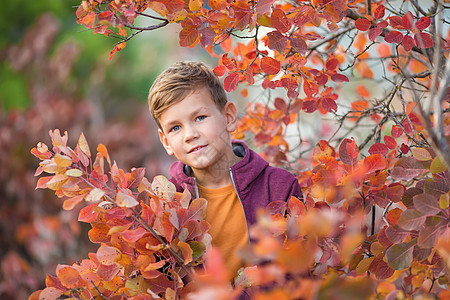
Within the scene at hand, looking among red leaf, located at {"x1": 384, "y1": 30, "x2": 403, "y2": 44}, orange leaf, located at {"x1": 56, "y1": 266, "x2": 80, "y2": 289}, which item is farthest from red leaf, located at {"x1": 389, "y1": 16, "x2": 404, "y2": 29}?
orange leaf, located at {"x1": 56, "y1": 266, "x2": 80, "y2": 289}

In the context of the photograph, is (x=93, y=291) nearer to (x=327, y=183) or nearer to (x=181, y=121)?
(x=181, y=121)

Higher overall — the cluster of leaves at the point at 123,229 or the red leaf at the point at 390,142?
the red leaf at the point at 390,142

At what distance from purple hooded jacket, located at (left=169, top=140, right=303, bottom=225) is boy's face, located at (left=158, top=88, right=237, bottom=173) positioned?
8cm

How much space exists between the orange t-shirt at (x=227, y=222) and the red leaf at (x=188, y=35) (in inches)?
17.8

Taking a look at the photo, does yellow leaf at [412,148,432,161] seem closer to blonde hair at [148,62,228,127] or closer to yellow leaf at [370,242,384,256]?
yellow leaf at [370,242,384,256]

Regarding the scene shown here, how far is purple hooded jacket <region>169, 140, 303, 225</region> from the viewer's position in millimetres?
1381

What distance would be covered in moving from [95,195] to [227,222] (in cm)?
50

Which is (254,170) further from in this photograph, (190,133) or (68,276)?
(68,276)

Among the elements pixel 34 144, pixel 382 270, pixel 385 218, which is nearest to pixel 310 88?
pixel 385 218

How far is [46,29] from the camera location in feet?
13.7

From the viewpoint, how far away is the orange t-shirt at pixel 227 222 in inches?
53.4

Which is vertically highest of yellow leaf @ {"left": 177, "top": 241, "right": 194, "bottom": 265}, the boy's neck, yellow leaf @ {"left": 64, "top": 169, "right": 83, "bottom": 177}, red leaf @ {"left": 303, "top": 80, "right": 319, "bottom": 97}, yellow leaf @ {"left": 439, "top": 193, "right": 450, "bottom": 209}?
yellow leaf @ {"left": 439, "top": 193, "right": 450, "bottom": 209}

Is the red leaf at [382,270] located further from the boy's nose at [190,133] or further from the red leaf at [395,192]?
the boy's nose at [190,133]

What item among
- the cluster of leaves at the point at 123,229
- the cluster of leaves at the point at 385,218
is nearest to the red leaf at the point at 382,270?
the cluster of leaves at the point at 385,218
